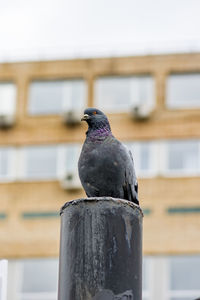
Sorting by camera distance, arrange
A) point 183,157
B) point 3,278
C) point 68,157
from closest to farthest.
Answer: point 3,278
point 183,157
point 68,157

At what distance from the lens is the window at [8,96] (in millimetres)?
35938

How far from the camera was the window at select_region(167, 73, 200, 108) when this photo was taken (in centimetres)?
3484

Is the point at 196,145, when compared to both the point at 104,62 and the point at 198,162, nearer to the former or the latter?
the point at 198,162

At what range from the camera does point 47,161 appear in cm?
3512

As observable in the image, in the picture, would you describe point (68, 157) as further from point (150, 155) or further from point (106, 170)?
point (106, 170)

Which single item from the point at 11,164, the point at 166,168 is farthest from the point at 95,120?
the point at 11,164

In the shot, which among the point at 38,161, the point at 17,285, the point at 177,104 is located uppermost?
the point at 177,104

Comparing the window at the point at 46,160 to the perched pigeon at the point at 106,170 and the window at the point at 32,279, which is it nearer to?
the window at the point at 32,279

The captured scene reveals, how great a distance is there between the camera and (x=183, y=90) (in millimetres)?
35156

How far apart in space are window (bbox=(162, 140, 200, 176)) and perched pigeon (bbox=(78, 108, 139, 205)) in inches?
1031

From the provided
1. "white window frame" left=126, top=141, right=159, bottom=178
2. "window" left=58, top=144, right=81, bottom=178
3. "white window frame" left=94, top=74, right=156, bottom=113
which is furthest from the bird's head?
"white window frame" left=94, top=74, right=156, bottom=113

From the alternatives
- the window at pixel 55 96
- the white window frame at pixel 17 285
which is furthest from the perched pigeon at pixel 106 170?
the window at pixel 55 96

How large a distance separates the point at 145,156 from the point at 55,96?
4.32 meters

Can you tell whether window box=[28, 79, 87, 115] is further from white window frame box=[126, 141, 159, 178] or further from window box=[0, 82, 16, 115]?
white window frame box=[126, 141, 159, 178]
